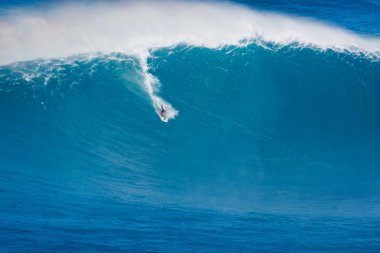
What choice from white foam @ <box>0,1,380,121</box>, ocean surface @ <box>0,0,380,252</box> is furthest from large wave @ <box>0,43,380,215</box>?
white foam @ <box>0,1,380,121</box>

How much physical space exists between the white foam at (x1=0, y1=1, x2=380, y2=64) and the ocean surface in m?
0.09

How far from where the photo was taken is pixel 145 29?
2741cm

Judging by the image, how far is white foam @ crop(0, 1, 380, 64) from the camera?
26016 millimetres

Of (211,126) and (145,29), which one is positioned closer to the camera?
(211,126)

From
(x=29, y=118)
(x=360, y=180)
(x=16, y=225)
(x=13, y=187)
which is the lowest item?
(x=16, y=225)

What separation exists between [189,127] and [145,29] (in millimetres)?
6755

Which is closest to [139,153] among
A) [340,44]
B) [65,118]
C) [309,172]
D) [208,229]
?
[65,118]

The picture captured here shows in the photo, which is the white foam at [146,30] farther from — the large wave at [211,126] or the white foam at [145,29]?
the large wave at [211,126]

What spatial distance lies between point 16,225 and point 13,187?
2.34 m

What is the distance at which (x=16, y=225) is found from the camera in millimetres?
17375

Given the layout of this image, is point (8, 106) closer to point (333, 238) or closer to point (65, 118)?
point (65, 118)

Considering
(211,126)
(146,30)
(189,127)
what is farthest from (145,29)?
(211,126)

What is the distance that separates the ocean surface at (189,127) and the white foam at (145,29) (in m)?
0.09

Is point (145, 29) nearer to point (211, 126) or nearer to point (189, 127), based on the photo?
point (189, 127)
